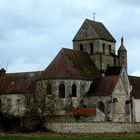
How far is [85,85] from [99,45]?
9890 mm

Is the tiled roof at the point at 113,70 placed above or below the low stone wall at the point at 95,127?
above

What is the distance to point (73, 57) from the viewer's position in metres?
92.4

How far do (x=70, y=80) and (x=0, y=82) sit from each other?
17511 mm

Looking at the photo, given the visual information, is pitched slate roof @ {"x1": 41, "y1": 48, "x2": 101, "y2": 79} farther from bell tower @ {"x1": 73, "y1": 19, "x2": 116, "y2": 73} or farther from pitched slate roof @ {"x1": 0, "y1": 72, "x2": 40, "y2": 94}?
pitched slate roof @ {"x1": 0, "y1": 72, "x2": 40, "y2": 94}

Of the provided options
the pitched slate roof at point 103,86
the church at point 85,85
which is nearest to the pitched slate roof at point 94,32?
Result: the church at point 85,85

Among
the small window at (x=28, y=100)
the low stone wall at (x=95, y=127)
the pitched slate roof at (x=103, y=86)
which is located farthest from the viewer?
the pitched slate roof at (x=103, y=86)

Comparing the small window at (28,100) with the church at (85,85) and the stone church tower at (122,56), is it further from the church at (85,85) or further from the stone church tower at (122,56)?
the stone church tower at (122,56)

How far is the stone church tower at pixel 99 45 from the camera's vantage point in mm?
97812

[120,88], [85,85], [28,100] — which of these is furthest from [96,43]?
[28,100]

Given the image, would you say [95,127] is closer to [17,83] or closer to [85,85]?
[85,85]

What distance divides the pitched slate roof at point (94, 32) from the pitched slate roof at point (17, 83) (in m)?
9.00

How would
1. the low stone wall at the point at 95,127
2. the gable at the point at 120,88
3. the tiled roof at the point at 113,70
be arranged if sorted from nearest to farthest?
1. the low stone wall at the point at 95,127
2. the gable at the point at 120,88
3. the tiled roof at the point at 113,70

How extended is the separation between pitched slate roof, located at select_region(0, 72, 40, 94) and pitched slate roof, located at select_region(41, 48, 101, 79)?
8541 millimetres

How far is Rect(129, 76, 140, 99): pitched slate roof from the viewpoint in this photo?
3856 inches
